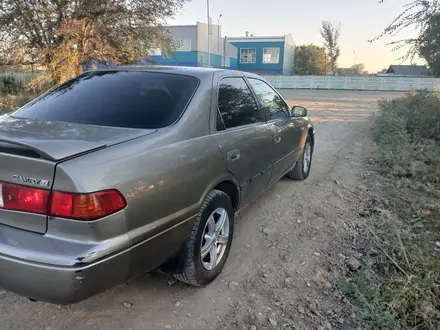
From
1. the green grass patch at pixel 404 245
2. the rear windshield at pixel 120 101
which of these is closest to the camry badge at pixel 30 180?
the rear windshield at pixel 120 101

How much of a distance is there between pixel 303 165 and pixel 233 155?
8.74ft

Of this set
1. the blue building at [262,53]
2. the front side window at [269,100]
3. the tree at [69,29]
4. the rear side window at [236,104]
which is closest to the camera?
the rear side window at [236,104]

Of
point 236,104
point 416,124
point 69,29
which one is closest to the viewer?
point 236,104

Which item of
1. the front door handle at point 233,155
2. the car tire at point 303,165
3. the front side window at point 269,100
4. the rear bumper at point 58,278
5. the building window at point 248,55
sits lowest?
the car tire at point 303,165

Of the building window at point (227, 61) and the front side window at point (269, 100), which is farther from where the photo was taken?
the building window at point (227, 61)

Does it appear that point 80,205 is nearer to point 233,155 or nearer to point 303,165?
point 233,155

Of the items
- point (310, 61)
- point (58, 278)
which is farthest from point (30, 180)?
point (310, 61)

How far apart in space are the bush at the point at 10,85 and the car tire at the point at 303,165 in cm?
1355

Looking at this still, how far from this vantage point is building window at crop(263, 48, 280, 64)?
172 ft

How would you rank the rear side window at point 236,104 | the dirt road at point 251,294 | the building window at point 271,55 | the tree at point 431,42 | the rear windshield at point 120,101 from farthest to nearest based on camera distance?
the building window at point 271,55, the tree at point 431,42, the rear side window at point 236,104, the rear windshield at point 120,101, the dirt road at point 251,294

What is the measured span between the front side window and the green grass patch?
5.40ft

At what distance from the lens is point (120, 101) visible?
2.74 m

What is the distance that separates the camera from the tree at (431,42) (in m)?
8.27

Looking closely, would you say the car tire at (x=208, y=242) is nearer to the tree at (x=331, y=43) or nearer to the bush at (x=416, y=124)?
the bush at (x=416, y=124)
